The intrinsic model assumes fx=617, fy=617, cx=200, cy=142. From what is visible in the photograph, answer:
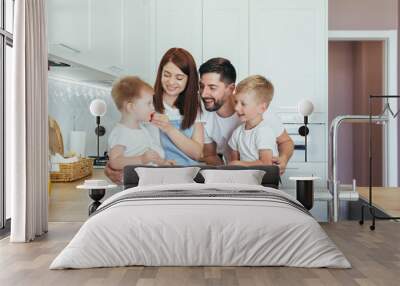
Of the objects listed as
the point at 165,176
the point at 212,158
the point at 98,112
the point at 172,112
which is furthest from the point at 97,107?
the point at 212,158

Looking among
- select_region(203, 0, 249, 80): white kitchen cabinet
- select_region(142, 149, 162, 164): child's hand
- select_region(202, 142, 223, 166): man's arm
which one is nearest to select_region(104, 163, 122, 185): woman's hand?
select_region(142, 149, 162, 164): child's hand

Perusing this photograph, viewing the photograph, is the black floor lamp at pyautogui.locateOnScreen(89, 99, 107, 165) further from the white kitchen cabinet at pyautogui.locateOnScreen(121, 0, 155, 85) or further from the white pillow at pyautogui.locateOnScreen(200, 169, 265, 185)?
the white pillow at pyautogui.locateOnScreen(200, 169, 265, 185)

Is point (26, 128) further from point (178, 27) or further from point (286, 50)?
point (286, 50)

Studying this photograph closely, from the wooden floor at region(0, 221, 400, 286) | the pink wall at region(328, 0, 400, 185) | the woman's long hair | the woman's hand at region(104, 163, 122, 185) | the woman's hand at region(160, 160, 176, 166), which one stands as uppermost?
the pink wall at region(328, 0, 400, 185)

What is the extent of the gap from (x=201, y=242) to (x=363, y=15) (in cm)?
469

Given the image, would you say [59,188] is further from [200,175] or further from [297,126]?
[297,126]

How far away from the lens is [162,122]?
293 inches

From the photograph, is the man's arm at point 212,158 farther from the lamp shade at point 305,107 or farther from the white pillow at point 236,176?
the lamp shade at point 305,107

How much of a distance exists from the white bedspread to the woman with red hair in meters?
2.69

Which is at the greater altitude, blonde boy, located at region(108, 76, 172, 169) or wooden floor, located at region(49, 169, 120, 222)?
blonde boy, located at region(108, 76, 172, 169)

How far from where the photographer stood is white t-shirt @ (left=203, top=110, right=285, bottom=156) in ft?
24.4

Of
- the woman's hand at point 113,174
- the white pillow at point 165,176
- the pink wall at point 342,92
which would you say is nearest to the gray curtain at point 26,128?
the white pillow at point 165,176

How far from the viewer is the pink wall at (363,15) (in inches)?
316

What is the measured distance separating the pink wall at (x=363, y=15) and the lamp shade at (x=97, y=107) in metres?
3.13
